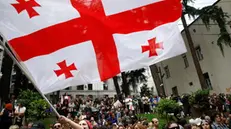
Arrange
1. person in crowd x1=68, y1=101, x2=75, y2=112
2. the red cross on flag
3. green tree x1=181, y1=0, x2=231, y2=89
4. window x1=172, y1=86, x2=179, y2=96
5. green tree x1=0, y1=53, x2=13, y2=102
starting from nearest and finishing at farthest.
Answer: the red cross on flag
person in crowd x1=68, y1=101, x2=75, y2=112
green tree x1=0, y1=53, x2=13, y2=102
green tree x1=181, y1=0, x2=231, y2=89
window x1=172, y1=86, x2=179, y2=96

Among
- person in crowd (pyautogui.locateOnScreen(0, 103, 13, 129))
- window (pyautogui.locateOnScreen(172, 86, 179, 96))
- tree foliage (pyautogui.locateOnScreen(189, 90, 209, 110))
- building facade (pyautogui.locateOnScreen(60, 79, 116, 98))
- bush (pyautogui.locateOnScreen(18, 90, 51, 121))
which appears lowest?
tree foliage (pyautogui.locateOnScreen(189, 90, 209, 110))

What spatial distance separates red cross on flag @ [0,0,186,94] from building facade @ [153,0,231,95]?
19.6 metres

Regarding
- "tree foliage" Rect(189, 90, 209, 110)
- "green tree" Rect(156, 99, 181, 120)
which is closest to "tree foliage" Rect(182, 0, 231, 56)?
"tree foliage" Rect(189, 90, 209, 110)

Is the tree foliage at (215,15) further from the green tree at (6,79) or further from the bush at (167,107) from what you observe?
the green tree at (6,79)

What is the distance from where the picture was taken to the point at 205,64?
85.3ft

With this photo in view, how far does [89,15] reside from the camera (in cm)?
438

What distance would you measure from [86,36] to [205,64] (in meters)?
23.4

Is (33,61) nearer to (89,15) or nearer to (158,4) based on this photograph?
(89,15)

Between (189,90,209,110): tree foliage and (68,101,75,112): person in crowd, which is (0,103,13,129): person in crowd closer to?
(68,101,75,112): person in crowd

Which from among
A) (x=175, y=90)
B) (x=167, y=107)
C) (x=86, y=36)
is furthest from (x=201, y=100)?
(x=175, y=90)

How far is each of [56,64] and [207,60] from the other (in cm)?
2366

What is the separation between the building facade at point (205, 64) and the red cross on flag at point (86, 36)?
19.6 meters

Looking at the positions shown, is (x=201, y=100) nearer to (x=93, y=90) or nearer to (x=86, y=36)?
(x=86, y=36)

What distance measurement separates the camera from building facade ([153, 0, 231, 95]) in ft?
75.9
